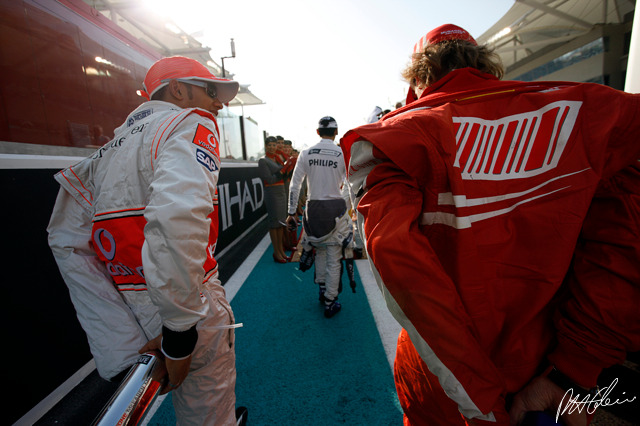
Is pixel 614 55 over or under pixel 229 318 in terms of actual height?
over

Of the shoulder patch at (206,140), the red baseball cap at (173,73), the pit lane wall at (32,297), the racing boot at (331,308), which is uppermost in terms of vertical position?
the red baseball cap at (173,73)

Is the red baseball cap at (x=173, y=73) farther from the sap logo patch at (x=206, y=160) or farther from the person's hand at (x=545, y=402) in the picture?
Answer: the person's hand at (x=545, y=402)

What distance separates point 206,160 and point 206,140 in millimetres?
105

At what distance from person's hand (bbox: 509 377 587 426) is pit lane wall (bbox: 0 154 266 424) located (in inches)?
→ 103

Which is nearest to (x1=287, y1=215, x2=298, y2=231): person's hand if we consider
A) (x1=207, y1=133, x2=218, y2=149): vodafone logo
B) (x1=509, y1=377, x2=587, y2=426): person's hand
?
(x1=207, y1=133, x2=218, y2=149): vodafone logo

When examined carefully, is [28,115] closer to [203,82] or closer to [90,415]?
[203,82]

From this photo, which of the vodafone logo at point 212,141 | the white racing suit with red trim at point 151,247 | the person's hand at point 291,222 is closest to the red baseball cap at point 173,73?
the white racing suit with red trim at point 151,247

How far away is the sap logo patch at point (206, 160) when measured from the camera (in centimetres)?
114

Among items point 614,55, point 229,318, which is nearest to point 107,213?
point 229,318

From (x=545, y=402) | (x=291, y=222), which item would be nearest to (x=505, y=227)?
(x=545, y=402)

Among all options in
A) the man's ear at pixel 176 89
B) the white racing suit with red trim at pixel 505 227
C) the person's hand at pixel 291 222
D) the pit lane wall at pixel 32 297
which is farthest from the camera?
the person's hand at pixel 291 222

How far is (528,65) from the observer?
1870cm

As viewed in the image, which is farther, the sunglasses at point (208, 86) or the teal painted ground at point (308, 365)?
the teal painted ground at point (308, 365)

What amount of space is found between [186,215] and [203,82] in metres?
0.89
